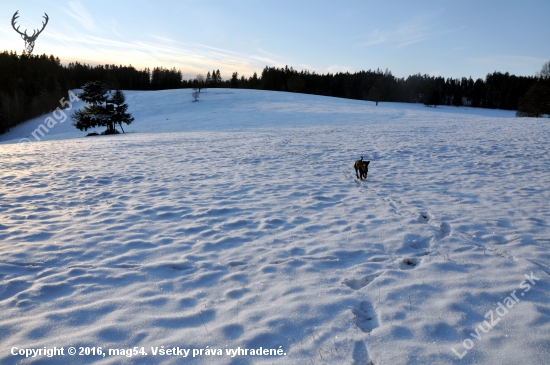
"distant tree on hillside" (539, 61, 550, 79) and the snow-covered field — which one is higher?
"distant tree on hillside" (539, 61, 550, 79)

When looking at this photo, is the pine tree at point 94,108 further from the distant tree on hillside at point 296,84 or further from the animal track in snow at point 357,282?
the distant tree on hillside at point 296,84

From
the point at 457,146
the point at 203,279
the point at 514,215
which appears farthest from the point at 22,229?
the point at 457,146

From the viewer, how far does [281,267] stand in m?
4.98

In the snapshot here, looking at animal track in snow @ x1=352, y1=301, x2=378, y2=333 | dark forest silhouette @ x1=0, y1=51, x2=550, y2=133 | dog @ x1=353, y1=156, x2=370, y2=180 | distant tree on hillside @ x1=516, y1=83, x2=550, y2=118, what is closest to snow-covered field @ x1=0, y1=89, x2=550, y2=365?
animal track in snow @ x1=352, y1=301, x2=378, y2=333

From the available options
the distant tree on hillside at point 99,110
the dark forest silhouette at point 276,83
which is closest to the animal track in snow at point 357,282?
the distant tree on hillside at point 99,110

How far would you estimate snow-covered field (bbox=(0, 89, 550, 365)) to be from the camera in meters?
3.36

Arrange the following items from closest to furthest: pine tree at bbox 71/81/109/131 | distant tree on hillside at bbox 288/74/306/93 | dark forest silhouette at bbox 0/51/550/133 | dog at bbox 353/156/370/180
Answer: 1. dog at bbox 353/156/370/180
2. pine tree at bbox 71/81/109/131
3. dark forest silhouette at bbox 0/51/550/133
4. distant tree on hillside at bbox 288/74/306/93

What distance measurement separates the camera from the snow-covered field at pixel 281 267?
11.0ft

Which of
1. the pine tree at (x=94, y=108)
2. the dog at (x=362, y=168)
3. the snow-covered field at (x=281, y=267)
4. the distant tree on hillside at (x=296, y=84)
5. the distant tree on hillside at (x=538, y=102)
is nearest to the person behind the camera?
the snow-covered field at (x=281, y=267)

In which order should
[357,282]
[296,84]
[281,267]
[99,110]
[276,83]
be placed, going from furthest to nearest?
1. [276,83]
2. [296,84]
3. [99,110]
4. [281,267]
5. [357,282]

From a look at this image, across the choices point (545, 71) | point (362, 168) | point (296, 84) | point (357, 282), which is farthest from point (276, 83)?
point (357, 282)

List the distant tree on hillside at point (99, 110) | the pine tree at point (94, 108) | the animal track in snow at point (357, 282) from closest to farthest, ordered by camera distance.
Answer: the animal track in snow at point (357, 282)
the pine tree at point (94, 108)
the distant tree on hillside at point (99, 110)

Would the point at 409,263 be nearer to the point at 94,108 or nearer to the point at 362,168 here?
the point at 362,168

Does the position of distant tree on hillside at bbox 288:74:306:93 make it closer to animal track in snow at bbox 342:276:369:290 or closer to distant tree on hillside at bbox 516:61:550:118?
distant tree on hillside at bbox 516:61:550:118
